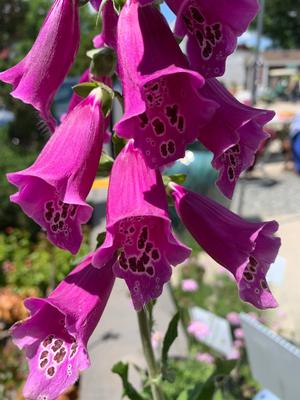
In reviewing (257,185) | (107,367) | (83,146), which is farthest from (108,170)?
(257,185)

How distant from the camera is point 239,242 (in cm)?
98

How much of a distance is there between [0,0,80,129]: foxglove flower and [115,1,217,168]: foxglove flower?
0.16 m

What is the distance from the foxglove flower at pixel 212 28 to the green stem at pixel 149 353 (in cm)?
56

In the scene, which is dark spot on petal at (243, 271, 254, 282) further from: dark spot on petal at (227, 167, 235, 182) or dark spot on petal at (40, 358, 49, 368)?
dark spot on petal at (40, 358, 49, 368)

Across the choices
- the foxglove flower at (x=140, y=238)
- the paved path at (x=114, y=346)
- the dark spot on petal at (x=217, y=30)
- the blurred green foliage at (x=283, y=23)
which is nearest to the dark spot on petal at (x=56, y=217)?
the foxglove flower at (x=140, y=238)

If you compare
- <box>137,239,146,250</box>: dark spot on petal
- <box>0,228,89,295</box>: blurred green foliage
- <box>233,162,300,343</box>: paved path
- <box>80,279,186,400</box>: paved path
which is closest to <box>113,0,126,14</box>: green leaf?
<box>137,239,146,250</box>: dark spot on petal

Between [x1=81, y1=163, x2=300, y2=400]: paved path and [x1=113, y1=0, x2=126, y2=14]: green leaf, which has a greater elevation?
[x1=113, y1=0, x2=126, y2=14]: green leaf

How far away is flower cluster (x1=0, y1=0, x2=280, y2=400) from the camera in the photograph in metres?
0.87

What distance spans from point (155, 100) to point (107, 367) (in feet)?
6.76

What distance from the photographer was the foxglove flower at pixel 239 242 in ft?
3.17

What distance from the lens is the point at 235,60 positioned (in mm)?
34875

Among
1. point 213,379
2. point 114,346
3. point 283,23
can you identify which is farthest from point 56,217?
point 283,23

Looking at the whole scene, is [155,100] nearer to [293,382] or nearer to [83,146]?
[83,146]

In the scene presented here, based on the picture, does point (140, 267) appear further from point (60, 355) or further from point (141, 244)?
point (60, 355)
